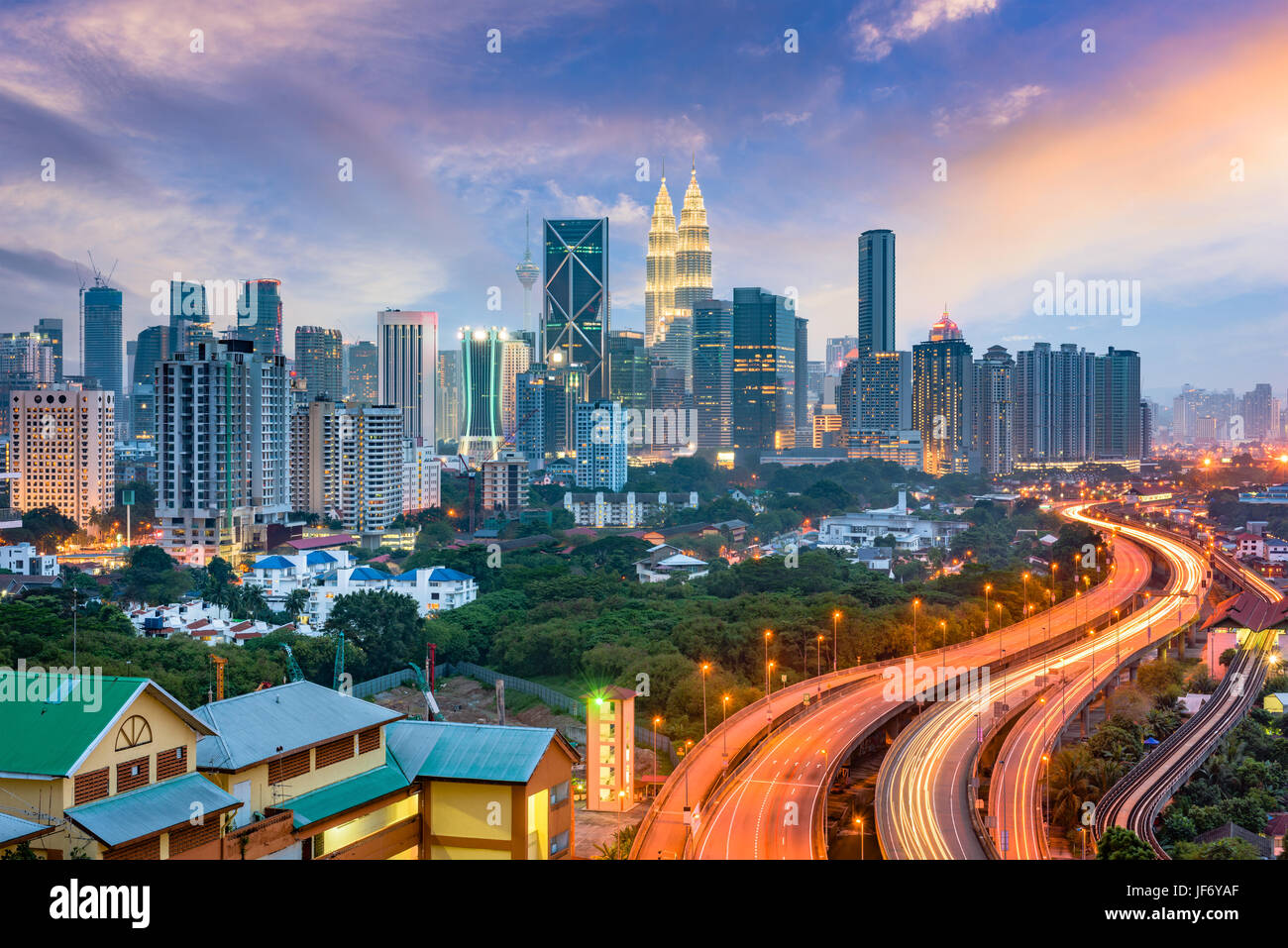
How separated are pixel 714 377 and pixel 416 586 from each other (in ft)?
129

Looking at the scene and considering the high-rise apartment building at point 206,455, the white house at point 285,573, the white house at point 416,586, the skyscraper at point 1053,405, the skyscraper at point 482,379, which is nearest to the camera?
the white house at point 416,586

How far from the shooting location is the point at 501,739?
15.7ft

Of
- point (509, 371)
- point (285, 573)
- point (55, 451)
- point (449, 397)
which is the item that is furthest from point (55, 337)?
point (449, 397)

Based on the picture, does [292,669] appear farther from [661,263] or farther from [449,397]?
[661,263]

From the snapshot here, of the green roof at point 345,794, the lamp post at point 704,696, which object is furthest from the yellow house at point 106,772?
the lamp post at point 704,696

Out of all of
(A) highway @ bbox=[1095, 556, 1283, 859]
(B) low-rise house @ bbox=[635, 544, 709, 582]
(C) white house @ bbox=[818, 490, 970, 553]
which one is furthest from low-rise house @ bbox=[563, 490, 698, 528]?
(A) highway @ bbox=[1095, 556, 1283, 859]

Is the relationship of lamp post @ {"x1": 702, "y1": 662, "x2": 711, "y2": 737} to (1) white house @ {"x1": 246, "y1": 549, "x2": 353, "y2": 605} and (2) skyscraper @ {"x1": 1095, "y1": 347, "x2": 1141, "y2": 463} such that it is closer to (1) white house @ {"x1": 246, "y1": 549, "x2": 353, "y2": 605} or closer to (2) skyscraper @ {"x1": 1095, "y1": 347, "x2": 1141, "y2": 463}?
(1) white house @ {"x1": 246, "y1": 549, "x2": 353, "y2": 605}

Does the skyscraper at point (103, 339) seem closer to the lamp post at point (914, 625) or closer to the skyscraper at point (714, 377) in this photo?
the lamp post at point (914, 625)

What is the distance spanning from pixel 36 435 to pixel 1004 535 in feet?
71.6

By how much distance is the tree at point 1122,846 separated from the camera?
19.6 ft

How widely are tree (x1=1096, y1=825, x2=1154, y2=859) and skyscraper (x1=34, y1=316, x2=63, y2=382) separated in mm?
29826

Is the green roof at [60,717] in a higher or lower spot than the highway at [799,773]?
higher

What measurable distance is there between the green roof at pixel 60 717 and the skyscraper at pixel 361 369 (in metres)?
45.3
